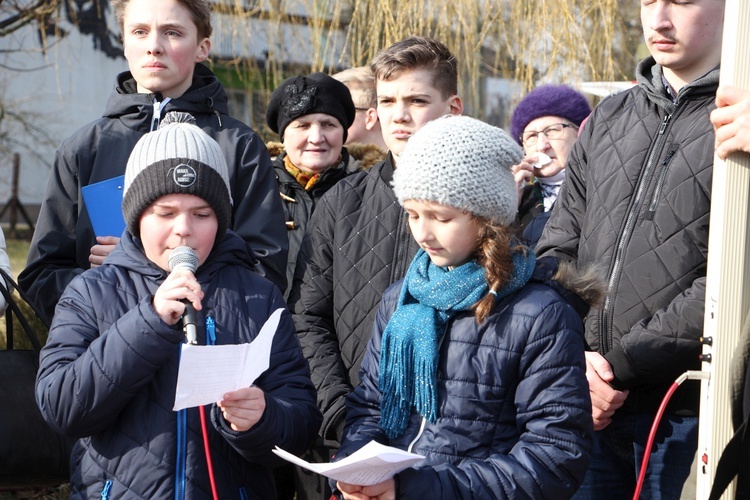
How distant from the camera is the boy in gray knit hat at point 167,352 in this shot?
2.54 metres

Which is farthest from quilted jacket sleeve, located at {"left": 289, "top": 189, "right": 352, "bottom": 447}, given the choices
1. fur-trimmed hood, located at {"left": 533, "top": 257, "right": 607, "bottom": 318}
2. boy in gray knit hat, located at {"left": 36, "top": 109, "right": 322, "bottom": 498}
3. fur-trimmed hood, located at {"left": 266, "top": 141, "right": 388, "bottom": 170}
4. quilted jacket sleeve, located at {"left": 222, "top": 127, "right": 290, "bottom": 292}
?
fur-trimmed hood, located at {"left": 266, "top": 141, "right": 388, "bottom": 170}

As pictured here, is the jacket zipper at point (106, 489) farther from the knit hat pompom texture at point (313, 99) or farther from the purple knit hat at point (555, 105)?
the purple knit hat at point (555, 105)

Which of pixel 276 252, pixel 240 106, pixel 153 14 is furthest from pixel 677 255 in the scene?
pixel 240 106

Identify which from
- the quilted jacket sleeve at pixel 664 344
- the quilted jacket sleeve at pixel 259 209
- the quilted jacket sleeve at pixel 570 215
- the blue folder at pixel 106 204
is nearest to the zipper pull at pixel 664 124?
the quilted jacket sleeve at pixel 570 215

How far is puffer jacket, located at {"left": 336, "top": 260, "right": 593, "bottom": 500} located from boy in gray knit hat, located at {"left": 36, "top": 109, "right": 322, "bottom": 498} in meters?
0.31

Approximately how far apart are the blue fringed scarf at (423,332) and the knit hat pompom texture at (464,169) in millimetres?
160

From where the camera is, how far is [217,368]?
2.32 m

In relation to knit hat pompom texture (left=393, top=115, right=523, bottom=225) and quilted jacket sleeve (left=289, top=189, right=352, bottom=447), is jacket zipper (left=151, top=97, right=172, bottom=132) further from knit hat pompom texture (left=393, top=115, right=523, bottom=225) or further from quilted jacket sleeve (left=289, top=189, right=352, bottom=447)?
knit hat pompom texture (left=393, top=115, right=523, bottom=225)

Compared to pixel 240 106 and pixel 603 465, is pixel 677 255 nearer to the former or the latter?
pixel 603 465

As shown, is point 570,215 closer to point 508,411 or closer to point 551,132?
point 508,411

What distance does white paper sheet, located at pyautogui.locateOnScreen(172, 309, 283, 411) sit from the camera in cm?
225

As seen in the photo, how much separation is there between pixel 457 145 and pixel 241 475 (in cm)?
108

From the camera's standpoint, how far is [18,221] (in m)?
21.8

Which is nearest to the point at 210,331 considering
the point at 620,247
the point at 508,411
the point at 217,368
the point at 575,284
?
the point at 217,368
